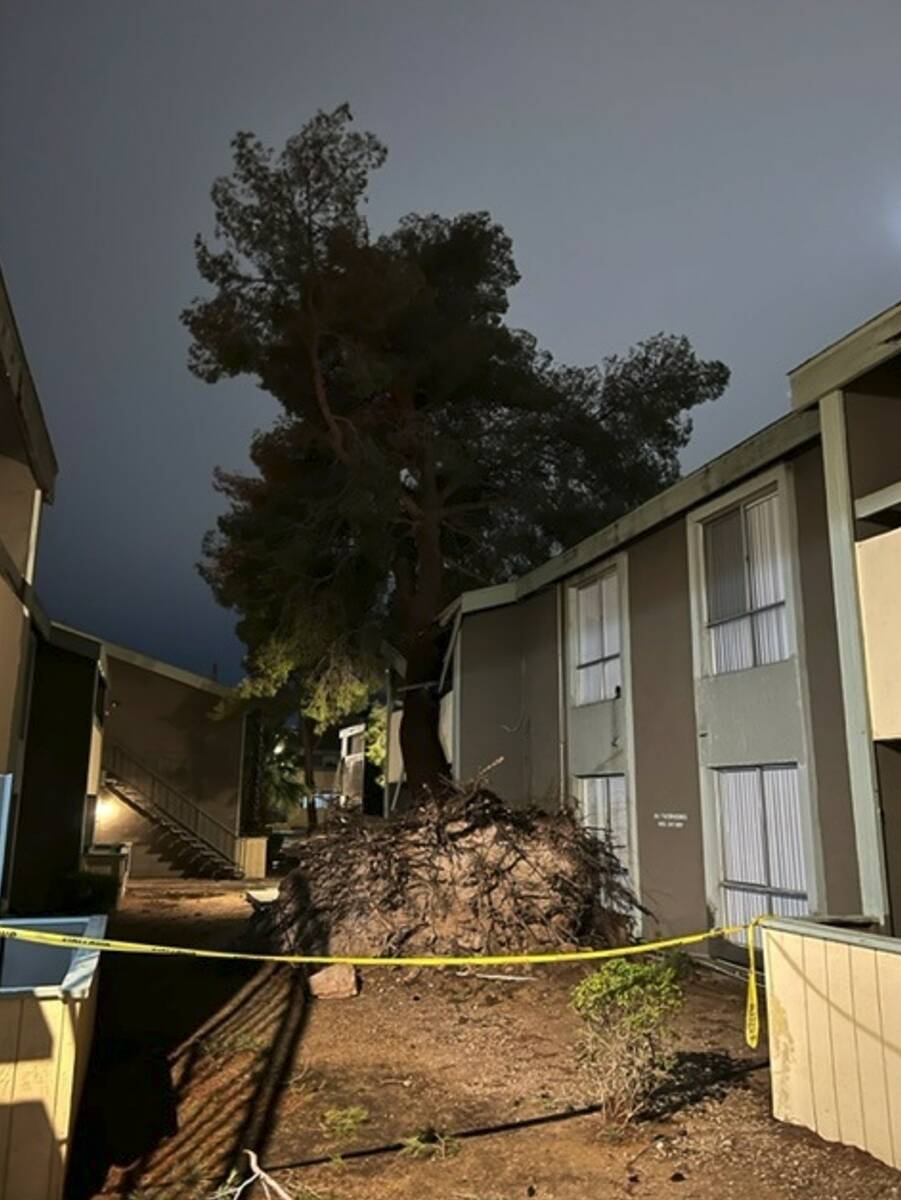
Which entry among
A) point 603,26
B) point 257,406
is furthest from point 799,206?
point 603,26

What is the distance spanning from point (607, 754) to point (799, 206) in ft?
395

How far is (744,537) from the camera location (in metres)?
9.84

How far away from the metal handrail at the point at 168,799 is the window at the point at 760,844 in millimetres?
16609

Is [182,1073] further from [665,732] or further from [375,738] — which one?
[375,738]

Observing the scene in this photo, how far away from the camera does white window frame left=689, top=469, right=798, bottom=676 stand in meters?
8.98

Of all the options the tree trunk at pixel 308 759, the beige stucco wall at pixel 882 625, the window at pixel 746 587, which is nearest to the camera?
the beige stucco wall at pixel 882 625

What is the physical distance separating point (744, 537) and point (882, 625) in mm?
2963

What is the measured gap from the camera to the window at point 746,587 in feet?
30.4

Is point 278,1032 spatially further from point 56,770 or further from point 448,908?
point 56,770

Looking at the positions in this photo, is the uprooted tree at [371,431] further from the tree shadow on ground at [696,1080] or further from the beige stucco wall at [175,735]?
the tree shadow on ground at [696,1080]

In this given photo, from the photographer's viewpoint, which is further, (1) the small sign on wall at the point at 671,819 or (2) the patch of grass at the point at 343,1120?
(1) the small sign on wall at the point at 671,819

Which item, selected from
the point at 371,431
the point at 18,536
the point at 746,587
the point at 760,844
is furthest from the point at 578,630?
the point at 18,536

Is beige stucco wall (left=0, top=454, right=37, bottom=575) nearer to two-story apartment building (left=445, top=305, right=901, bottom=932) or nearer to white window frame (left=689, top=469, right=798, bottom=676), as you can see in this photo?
two-story apartment building (left=445, top=305, right=901, bottom=932)

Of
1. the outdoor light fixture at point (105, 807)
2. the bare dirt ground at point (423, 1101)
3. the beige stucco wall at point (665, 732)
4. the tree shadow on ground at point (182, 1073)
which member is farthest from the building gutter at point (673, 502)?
the outdoor light fixture at point (105, 807)
